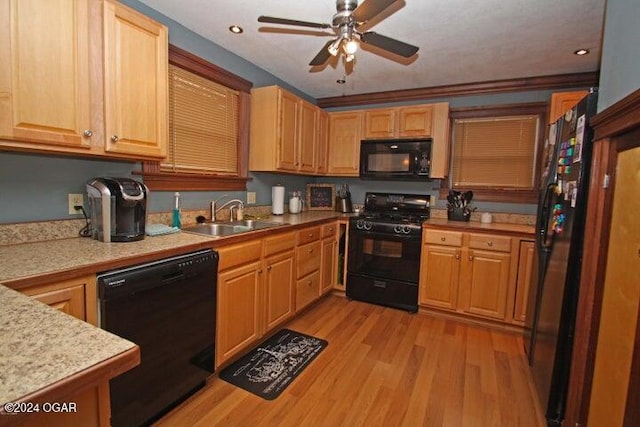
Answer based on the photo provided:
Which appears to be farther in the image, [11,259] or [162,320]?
[162,320]

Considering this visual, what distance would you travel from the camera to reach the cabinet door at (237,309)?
2.00m

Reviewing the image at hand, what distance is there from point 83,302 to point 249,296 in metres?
1.07

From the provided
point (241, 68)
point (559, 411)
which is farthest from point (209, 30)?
point (559, 411)

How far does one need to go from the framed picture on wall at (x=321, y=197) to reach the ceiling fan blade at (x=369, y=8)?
2553mm

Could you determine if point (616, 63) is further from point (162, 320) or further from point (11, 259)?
point (11, 259)

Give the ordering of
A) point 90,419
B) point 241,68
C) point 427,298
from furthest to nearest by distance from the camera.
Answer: point 427,298 → point 241,68 → point 90,419

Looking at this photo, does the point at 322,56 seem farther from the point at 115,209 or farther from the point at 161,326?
the point at 161,326

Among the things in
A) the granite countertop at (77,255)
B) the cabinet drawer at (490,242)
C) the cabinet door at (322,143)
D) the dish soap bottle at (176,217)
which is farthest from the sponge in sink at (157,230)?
the cabinet drawer at (490,242)

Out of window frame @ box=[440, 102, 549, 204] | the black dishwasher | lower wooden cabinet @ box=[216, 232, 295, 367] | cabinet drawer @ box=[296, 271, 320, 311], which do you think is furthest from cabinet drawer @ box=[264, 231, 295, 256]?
window frame @ box=[440, 102, 549, 204]

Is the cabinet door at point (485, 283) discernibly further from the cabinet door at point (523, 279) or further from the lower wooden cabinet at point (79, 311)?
the lower wooden cabinet at point (79, 311)

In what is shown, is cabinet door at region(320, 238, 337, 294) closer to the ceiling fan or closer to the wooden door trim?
the ceiling fan

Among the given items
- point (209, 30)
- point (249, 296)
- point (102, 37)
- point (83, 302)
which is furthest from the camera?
point (209, 30)

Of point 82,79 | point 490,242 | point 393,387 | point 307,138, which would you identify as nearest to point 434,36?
point 307,138

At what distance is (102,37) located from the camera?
159 centimetres
